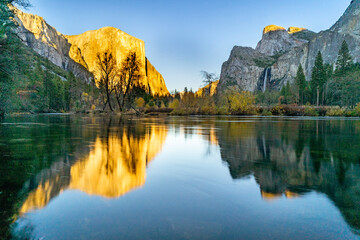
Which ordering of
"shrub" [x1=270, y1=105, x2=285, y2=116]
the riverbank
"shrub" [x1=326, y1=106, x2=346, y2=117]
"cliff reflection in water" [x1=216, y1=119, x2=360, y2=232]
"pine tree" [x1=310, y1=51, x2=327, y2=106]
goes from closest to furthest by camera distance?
"cliff reflection in water" [x1=216, y1=119, x2=360, y2=232] → "shrub" [x1=326, y1=106, x2=346, y2=117] → the riverbank → "shrub" [x1=270, y1=105, x2=285, y2=116] → "pine tree" [x1=310, y1=51, x2=327, y2=106]

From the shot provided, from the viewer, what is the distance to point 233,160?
229 inches

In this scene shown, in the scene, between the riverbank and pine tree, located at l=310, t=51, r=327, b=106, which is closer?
the riverbank

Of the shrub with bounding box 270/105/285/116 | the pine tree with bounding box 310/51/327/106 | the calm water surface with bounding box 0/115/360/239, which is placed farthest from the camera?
the pine tree with bounding box 310/51/327/106

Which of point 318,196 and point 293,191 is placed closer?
point 318,196

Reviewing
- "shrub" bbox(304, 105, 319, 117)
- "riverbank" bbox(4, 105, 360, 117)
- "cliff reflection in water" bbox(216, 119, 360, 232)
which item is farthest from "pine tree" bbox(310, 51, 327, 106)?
"cliff reflection in water" bbox(216, 119, 360, 232)

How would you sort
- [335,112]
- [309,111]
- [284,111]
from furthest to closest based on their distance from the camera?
[284,111] → [309,111] → [335,112]

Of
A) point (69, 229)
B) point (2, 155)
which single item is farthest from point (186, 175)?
point (2, 155)

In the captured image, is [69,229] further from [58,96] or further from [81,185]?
[58,96]

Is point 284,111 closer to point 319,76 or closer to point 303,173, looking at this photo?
point 303,173

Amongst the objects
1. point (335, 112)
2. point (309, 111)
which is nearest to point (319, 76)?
point (335, 112)

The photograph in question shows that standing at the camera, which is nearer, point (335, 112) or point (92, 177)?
point (92, 177)

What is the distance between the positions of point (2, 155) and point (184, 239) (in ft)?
20.2

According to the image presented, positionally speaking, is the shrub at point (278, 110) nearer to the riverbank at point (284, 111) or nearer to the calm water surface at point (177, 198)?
the riverbank at point (284, 111)

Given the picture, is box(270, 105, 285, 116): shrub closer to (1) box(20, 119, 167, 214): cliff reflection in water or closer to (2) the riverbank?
(2) the riverbank
